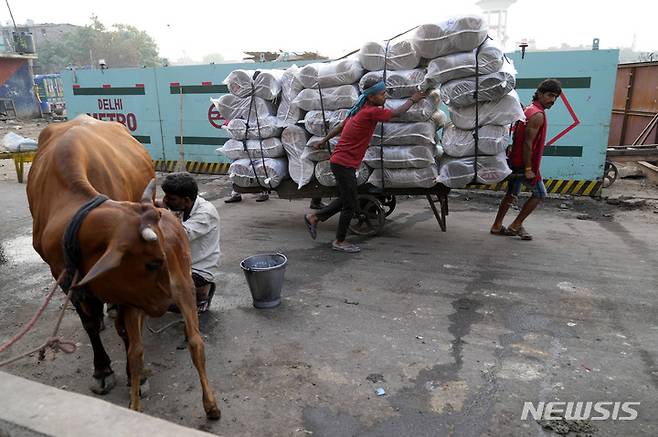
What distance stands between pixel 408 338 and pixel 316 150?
2913mm

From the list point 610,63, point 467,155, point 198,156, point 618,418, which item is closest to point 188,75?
point 198,156

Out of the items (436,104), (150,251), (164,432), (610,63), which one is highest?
(610,63)

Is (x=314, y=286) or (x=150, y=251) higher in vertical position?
(x=150, y=251)

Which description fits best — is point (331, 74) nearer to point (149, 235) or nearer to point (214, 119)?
point (149, 235)

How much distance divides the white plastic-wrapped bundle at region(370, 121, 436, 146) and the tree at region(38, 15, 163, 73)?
40170mm

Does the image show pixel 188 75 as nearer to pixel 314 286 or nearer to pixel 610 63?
pixel 314 286

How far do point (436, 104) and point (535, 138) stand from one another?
1.16m

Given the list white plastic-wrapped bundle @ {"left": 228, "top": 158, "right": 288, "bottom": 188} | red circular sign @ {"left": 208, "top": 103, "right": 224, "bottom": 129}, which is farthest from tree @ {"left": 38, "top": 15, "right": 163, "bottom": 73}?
white plastic-wrapped bundle @ {"left": 228, "top": 158, "right": 288, "bottom": 188}

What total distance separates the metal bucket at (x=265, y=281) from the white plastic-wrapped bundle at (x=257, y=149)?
2.23 m

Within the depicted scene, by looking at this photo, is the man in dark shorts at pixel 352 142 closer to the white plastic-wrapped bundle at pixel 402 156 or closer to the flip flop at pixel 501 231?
the white plastic-wrapped bundle at pixel 402 156

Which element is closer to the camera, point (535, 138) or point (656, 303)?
point (656, 303)

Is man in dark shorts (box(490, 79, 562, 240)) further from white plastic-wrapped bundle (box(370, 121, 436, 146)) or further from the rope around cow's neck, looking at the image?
the rope around cow's neck

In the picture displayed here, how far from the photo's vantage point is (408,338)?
3.63m

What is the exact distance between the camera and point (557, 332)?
3662mm
